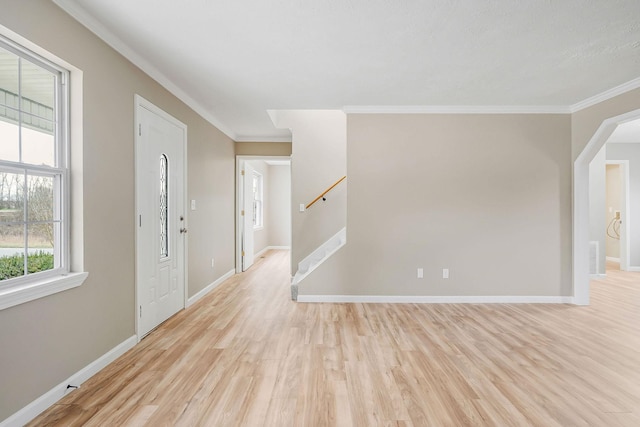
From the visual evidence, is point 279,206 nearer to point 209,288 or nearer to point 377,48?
point 209,288

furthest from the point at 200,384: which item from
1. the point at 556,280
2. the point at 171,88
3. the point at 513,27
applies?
the point at 556,280

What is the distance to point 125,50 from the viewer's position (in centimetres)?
263

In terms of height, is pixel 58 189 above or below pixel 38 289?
above

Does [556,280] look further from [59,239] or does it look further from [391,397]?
[59,239]

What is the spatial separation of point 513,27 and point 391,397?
2.71m

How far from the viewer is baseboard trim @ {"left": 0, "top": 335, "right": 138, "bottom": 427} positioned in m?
1.76

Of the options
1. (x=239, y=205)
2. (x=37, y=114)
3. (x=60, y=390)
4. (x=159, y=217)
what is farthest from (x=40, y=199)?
(x=239, y=205)

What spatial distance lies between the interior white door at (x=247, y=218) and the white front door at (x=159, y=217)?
7.78 feet

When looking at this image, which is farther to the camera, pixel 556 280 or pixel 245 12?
pixel 556 280

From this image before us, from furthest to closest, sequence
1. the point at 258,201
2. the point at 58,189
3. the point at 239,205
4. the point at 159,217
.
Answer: the point at 258,201
the point at 239,205
the point at 159,217
the point at 58,189

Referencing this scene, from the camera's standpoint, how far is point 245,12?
214 centimetres

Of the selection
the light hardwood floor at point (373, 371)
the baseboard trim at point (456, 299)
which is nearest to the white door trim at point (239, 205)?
the light hardwood floor at point (373, 371)

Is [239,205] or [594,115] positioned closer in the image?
[594,115]

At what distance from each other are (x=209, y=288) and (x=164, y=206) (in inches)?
64.4
